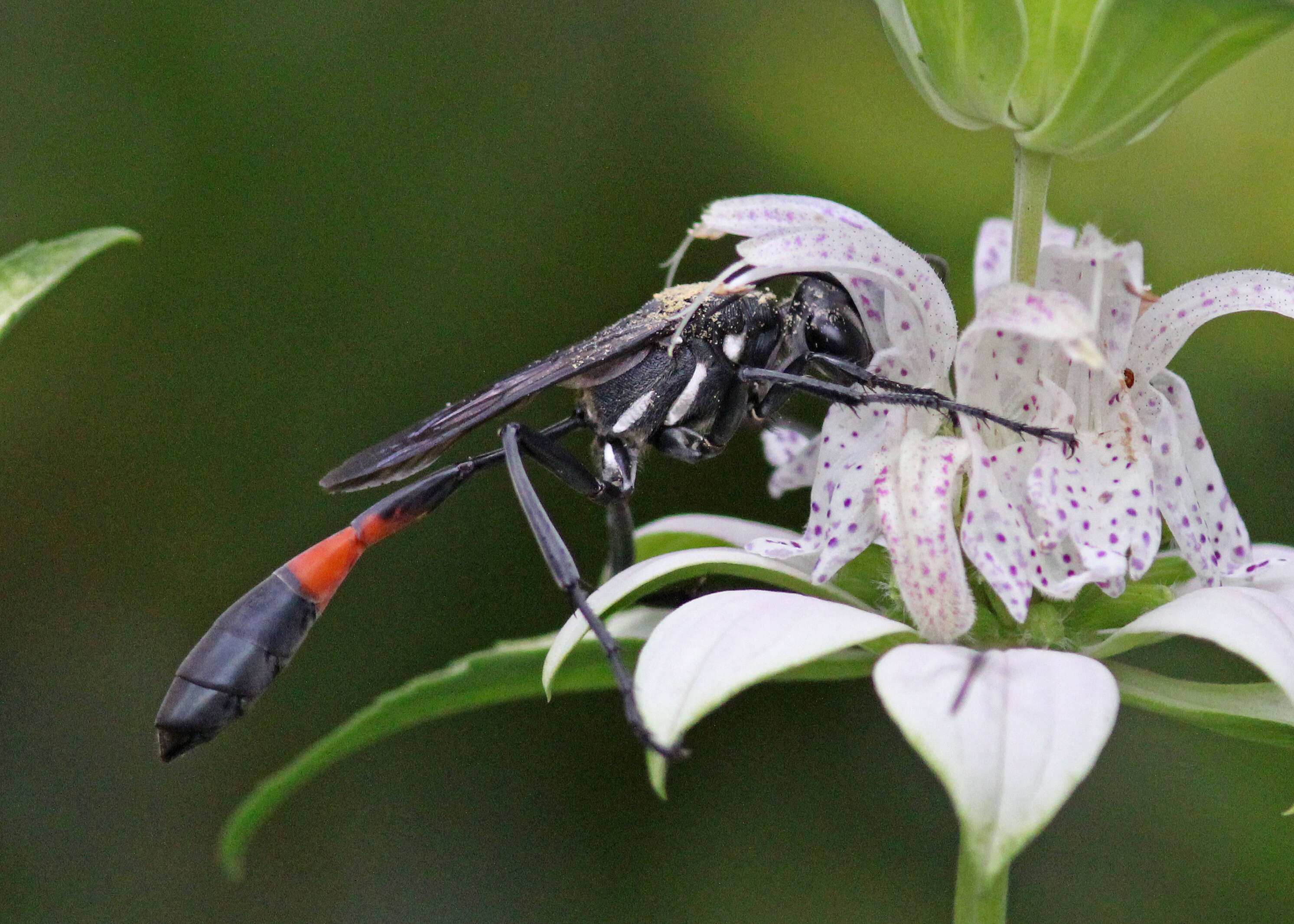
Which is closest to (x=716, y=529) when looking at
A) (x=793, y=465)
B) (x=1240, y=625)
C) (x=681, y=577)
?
(x=793, y=465)

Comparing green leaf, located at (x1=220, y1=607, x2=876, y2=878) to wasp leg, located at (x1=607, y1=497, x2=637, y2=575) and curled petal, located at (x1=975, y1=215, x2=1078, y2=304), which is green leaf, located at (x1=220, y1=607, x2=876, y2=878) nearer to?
wasp leg, located at (x1=607, y1=497, x2=637, y2=575)

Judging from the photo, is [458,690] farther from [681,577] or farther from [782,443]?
[782,443]

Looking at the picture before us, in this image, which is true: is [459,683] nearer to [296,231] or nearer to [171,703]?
[171,703]

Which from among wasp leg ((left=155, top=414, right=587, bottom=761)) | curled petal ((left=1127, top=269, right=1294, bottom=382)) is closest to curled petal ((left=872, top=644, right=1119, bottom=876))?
curled petal ((left=1127, top=269, right=1294, bottom=382))

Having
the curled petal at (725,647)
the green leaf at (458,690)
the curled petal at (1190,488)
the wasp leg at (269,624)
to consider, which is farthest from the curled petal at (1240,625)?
the wasp leg at (269,624)

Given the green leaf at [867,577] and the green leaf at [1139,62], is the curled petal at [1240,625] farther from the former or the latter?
the green leaf at [1139,62]
